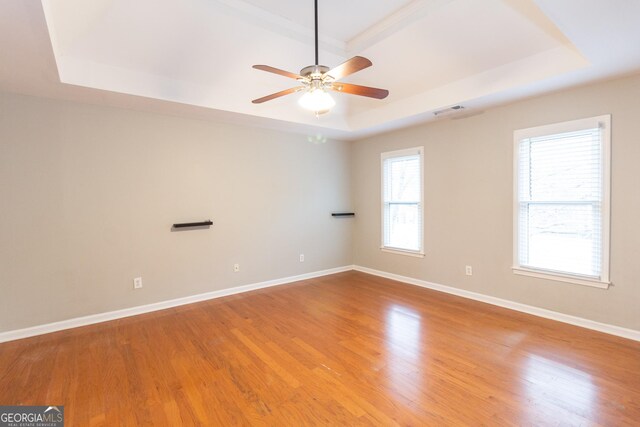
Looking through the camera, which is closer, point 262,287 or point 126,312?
point 126,312

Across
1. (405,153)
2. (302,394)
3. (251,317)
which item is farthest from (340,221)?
(302,394)

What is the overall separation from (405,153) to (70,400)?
15.2 feet

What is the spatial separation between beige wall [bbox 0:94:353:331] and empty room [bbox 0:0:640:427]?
0.07ft

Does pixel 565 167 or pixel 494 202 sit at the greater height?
pixel 565 167

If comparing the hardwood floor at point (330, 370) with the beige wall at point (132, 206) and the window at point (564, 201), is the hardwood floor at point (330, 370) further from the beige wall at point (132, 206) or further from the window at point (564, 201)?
the window at point (564, 201)

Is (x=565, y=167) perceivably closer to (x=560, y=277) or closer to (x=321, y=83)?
(x=560, y=277)

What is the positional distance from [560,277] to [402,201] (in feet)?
7.40

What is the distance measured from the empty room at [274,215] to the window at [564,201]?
20 mm

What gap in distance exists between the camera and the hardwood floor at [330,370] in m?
1.93

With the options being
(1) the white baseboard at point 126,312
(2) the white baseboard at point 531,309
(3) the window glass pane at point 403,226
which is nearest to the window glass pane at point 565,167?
(2) the white baseboard at point 531,309

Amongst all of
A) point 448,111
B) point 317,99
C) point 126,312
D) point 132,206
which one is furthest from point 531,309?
point 132,206

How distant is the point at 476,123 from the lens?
3932mm

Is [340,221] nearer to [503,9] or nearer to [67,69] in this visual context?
[503,9]

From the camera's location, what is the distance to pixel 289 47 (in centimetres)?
317
